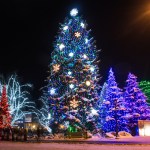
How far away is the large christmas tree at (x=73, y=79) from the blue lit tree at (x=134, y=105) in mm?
9541

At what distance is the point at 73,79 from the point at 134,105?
1307 cm

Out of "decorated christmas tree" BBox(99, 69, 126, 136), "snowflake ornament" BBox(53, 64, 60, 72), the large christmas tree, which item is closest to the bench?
the large christmas tree

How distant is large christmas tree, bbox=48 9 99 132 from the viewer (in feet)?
134

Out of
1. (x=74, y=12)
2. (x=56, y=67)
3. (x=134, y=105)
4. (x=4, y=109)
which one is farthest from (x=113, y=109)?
(x=4, y=109)

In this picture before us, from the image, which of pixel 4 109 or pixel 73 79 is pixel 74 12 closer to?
pixel 73 79

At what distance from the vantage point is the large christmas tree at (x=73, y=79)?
4088 centimetres

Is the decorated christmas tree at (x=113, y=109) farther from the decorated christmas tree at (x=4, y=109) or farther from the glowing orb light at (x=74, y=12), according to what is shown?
the decorated christmas tree at (x=4, y=109)

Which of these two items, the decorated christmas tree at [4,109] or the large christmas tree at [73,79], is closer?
the large christmas tree at [73,79]

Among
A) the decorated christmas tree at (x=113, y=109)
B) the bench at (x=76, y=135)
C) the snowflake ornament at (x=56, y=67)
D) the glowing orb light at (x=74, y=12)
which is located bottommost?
the bench at (x=76, y=135)

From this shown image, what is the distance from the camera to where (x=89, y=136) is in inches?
1532

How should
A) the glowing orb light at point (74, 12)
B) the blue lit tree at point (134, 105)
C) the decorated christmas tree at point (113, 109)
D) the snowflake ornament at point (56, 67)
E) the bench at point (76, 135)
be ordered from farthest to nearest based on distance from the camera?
the blue lit tree at point (134, 105) → the glowing orb light at point (74, 12) → the decorated christmas tree at point (113, 109) → the snowflake ornament at point (56, 67) → the bench at point (76, 135)

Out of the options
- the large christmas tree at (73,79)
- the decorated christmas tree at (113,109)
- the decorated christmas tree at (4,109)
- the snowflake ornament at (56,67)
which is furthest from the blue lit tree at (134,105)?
the decorated christmas tree at (4,109)

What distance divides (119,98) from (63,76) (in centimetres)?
812

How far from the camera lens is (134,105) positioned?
164ft
